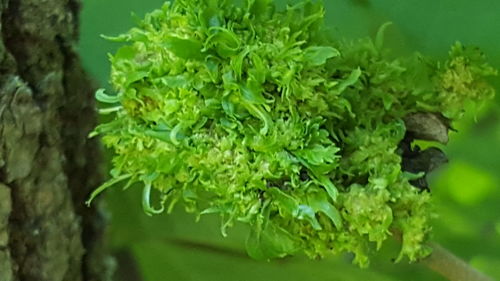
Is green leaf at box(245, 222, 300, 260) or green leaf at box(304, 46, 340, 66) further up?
green leaf at box(304, 46, 340, 66)

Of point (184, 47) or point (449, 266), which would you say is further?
point (449, 266)

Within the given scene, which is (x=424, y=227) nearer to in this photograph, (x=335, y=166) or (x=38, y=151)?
(x=335, y=166)

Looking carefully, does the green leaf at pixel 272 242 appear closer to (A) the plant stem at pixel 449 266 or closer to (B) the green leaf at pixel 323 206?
(B) the green leaf at pixel 323 206

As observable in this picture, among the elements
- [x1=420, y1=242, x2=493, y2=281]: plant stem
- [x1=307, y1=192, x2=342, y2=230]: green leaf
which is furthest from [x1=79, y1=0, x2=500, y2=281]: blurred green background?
[x1=307, y1=192, x2=342, y2=230]: green leaf

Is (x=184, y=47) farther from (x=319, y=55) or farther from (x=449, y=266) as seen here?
(x=449, y=266)

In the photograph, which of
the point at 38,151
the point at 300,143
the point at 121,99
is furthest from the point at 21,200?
the point at 300,143

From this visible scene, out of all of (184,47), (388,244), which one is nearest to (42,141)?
(184,47)

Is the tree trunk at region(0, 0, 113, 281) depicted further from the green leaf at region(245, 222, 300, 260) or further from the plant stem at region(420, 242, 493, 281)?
the plant stem at region(420, 242, 493, 281)

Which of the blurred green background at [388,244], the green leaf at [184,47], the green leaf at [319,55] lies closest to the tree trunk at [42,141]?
the blurred green background at [388,244]
